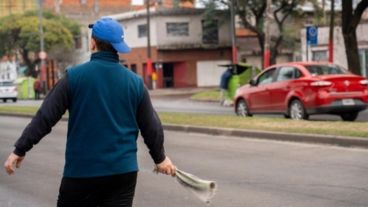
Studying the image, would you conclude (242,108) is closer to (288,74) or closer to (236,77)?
(288,74)

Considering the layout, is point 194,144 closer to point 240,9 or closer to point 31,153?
point 31,153

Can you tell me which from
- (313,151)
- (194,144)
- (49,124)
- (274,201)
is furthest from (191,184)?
(194,144)

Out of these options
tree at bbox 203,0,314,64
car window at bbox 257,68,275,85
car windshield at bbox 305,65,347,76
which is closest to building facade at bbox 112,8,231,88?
tree at bbox 203,0,314,64

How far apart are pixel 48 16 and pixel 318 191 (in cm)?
6718

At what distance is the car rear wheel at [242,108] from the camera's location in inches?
790

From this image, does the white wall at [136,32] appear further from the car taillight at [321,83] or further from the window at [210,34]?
the car taillight at [321,83]

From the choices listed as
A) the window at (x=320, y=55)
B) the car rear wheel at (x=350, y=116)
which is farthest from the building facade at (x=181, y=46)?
the car rear wheel at (x=350, y=116)

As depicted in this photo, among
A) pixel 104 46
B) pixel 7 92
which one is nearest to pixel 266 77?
pixel 104 46

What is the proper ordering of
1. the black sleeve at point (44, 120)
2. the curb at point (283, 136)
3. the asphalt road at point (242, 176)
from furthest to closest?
1. the curb at point (283, 136)
2. the asphalt road at point (242, 176)
3. the black sleeve at point (44, 120)

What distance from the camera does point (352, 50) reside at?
2684 centimetres

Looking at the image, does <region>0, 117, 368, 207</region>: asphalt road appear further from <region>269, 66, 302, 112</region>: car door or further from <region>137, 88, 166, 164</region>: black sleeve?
<region>269, 66, 302, 112</region>: car door

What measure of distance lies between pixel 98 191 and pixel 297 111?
539 inches

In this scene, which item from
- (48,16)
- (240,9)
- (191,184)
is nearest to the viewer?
(191,184)

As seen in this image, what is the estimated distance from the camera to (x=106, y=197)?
418cm
